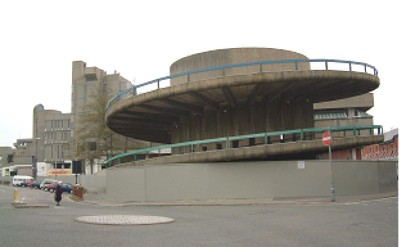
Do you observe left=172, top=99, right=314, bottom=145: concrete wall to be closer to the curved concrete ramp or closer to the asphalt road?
the curved concrete ramp

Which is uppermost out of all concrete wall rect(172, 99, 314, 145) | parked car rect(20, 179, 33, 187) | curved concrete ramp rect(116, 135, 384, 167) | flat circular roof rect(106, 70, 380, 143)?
flat circular roof rect(106, 70, 380, 143)

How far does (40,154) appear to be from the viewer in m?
120

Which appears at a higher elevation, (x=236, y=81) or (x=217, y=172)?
(x=236, y=81)

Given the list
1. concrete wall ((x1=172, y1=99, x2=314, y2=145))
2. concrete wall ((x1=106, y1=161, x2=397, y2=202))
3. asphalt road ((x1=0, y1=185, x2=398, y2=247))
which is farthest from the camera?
concrete wall ((x1=172, y1=99, x2=314, y2=145))

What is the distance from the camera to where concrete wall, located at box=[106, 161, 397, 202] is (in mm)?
25109

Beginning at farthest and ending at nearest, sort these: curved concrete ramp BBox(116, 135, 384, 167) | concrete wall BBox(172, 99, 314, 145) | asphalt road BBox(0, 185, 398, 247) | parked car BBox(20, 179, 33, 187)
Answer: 1. parked car BBox(20, 179, 33, 187)
2. concrete wall BBox(172, 99, 314, 145)
3. curved concrete ramp BBox(116, 135, 384, 167)
4. asphalt road BBox(0, 185, 398, 247)

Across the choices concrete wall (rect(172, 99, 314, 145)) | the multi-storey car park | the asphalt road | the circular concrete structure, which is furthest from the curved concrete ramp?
the asphalt road

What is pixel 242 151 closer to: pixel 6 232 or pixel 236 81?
pixel 236 81

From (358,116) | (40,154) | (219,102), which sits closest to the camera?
(219,102)

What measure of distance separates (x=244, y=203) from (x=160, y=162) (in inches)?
283

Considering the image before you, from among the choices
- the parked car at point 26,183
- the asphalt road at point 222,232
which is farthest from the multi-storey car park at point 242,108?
the parked car at point 26,183

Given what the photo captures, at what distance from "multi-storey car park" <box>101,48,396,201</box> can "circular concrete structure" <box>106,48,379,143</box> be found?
6 centimetres

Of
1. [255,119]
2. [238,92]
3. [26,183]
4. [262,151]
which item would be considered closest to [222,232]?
[262,151]

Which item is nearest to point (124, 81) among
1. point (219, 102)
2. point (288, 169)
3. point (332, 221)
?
point (219, 102)
